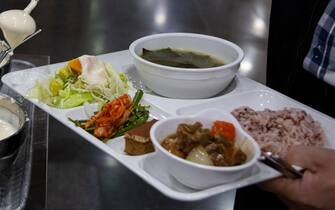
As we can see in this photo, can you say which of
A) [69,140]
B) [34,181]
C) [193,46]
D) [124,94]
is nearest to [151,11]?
[69,140]

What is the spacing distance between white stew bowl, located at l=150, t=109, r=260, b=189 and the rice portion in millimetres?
85

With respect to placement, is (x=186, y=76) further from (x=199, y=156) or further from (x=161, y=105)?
(x=199, y=156)

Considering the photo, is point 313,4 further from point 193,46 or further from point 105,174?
point 105,174

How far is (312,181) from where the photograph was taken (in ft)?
3.40

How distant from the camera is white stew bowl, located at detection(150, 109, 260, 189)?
99 centimetres

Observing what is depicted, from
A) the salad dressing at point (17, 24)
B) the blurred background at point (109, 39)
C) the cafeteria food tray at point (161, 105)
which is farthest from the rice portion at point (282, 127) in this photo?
the blurred background at point (109, 39)

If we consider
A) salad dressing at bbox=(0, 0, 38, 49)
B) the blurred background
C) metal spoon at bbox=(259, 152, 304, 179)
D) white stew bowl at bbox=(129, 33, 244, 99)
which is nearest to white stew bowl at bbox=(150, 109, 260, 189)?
metal spoon at bbox=(259, 152, 304, 179)

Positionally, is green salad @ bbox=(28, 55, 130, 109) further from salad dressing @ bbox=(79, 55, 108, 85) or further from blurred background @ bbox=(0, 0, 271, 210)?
blurred background @ bbox=(0, 0, 271, 210)

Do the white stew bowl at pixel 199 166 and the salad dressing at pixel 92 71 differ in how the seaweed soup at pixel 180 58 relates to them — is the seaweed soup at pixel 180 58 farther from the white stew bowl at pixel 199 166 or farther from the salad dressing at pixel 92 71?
the white stew bowl at pixel 199 166

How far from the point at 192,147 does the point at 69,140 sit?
1.30m

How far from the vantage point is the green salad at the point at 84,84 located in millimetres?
1343

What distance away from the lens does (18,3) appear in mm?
3141

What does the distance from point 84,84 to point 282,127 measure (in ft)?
1.67

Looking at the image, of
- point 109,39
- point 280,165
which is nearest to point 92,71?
point 280,165
